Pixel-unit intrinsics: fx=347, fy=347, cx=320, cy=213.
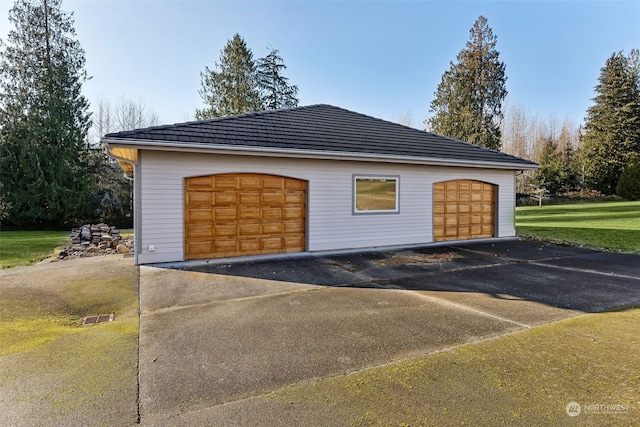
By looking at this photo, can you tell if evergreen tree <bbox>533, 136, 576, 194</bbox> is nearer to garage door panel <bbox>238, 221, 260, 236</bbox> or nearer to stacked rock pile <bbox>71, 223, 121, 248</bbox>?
garage door panel <bbox>238, 221, 260, 236</bbox>

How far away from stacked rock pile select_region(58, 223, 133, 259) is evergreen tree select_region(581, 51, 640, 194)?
38042 millimetres

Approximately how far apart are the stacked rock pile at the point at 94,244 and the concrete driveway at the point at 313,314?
344cm

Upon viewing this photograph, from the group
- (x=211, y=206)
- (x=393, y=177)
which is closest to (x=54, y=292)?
(x=211, y=206)

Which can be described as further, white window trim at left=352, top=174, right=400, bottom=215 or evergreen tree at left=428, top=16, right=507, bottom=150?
evergreen tree at left=428, top=16, right=507, bottom=150

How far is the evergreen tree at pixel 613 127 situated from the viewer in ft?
104

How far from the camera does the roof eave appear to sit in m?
6.86

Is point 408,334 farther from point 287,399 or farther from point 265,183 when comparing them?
point 265,183

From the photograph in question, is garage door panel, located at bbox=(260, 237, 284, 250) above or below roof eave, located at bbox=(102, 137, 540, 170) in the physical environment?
below

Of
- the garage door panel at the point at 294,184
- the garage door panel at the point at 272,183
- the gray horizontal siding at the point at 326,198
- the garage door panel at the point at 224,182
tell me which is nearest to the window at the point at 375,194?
the gray horizontal siding at the point at 326,198

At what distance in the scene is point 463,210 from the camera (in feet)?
36.5

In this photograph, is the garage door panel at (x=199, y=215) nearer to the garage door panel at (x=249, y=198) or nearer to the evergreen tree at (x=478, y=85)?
the garage door panel at (x=249, y=198)

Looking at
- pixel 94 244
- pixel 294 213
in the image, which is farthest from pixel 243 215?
pixel 94 244

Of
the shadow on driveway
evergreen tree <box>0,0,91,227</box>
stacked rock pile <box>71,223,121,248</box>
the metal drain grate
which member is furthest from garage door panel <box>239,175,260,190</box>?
evergreen tree <box>0,0,91,227</box>

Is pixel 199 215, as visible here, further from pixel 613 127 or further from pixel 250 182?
pixel 613 127
